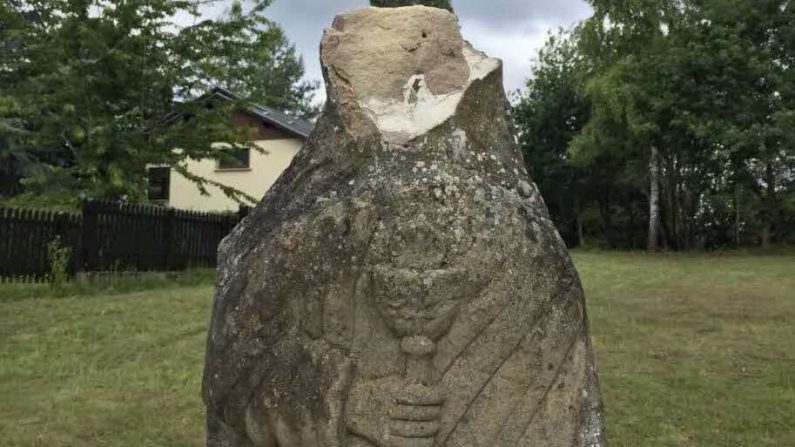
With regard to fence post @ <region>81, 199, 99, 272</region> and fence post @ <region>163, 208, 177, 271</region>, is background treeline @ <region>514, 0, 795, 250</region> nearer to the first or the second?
fence post @ <region>163, 208, 177, 271</region>

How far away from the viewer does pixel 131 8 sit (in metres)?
15.6

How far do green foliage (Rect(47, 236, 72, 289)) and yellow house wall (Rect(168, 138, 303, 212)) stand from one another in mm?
15054

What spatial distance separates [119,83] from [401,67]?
15.0 metres

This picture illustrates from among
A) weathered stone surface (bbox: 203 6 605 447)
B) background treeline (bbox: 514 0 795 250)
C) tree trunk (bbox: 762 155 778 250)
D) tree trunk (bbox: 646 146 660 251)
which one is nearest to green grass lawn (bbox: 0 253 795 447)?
weathered stone surface (bbox: 203 6 605 447)

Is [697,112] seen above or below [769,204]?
above

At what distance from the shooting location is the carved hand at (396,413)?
2295 mm

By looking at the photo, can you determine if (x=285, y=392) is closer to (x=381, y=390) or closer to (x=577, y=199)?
(x=381, y=390)

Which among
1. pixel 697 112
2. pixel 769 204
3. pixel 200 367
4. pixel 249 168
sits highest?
pixel 697 112

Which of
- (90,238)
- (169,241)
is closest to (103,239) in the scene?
(90,238)

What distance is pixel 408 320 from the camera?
91.0 inches

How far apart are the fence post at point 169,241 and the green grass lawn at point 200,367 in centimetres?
264

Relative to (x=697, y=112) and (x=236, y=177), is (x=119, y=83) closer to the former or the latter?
(x=236, y=177)

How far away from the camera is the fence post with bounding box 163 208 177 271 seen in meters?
15.4

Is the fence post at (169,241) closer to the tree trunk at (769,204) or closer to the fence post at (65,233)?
the fence post at (65,233)
